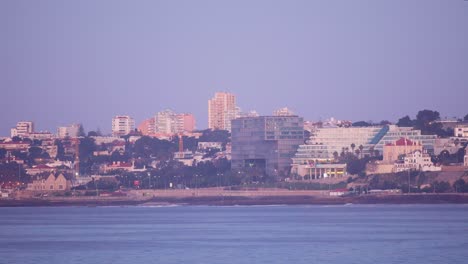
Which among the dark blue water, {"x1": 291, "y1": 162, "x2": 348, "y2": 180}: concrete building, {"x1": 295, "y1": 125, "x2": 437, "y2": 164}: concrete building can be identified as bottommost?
the dark blue water

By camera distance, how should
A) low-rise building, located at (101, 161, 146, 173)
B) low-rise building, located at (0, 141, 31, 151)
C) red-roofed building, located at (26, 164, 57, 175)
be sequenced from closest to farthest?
red-roofed building, located at (26, 164, 57, 175)
low-rise building, located at (101, 161, 146, 173)
low-rise building, located at (0, 141, 31, 151)

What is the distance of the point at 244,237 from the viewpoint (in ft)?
233

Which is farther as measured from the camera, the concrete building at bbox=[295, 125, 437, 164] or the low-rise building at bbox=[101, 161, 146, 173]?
the low-rise building at bbox=[101, 161, 146, 173]

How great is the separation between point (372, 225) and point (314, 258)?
821 inches

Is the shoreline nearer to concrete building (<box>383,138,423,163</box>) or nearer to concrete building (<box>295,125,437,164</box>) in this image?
concrete building (<box>383,138,423,163</box>)

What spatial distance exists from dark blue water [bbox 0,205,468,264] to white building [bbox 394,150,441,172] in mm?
17905

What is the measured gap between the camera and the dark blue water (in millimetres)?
60116

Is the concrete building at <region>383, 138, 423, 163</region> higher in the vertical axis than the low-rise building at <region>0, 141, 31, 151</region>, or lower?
lower

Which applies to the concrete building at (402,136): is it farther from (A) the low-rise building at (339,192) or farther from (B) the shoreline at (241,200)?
(B) the shoreline at (241,200)

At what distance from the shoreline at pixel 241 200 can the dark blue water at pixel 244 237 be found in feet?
22.3

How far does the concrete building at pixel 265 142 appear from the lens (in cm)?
13688

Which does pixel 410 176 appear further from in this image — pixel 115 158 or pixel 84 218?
pixel 115 158

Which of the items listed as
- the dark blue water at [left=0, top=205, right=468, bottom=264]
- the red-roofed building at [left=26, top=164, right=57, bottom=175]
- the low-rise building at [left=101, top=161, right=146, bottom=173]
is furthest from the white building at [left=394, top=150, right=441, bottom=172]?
the red-roofed building at [left=26, top=164, right=57, bottom=175]

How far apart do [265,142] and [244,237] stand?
66404 mm
